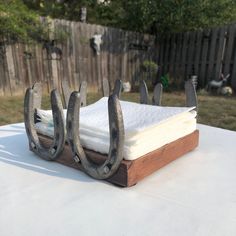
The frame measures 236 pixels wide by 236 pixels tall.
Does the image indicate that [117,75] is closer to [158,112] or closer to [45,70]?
[45,70]

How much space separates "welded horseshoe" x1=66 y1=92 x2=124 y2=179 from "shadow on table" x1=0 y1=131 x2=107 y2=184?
0.11 ft

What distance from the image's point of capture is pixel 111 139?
42 cm

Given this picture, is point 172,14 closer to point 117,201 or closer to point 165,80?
point 165,80

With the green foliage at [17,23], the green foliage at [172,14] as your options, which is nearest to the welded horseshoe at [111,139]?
the green foliage at [17,23]

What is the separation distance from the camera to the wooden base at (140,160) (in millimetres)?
446

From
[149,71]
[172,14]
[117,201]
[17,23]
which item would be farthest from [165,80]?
[117,201]

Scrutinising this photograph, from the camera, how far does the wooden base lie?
0.45 meters

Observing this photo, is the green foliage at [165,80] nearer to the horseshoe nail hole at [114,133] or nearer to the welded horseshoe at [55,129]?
the welded horseshoe at [55,129]

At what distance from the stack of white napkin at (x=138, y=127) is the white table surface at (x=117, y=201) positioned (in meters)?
0.07

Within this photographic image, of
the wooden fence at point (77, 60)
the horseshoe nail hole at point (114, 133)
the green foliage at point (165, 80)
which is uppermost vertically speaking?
the horseshoe nail hole at point (114, 133)

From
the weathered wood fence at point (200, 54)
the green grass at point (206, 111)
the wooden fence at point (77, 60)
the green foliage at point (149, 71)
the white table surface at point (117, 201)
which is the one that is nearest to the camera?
the white table surface at point (117, 201)

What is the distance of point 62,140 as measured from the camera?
51cm

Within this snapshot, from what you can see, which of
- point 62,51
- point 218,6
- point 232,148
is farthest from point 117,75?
point 232,148

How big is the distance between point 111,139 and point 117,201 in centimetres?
11
